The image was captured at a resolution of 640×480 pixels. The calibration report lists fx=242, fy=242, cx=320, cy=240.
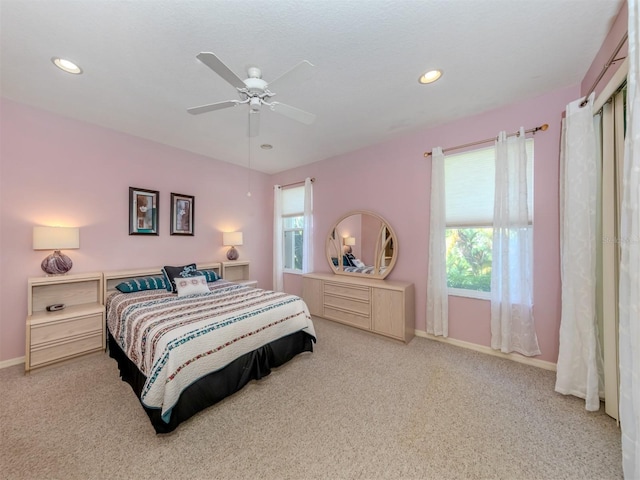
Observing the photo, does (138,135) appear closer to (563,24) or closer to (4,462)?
(4,462)

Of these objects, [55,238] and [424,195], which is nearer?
[55,238]

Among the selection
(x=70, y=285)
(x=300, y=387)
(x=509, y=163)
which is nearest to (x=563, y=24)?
(x=509, y=163)

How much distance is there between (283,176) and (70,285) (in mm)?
3592

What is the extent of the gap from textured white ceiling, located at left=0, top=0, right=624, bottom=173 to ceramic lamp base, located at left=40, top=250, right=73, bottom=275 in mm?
1632

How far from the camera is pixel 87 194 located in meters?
3.00

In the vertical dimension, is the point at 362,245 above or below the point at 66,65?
below

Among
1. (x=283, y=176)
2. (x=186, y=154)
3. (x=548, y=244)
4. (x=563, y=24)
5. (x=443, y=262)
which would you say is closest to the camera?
(x=563, y=24)

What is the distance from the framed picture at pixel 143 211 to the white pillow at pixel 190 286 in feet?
3.30

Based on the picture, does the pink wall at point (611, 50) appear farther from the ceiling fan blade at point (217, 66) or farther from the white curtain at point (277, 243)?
the white curtain at point (277, 243)

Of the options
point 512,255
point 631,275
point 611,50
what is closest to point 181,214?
point 512,255

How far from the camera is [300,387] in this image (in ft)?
7.21

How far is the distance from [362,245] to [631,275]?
2.84 meters

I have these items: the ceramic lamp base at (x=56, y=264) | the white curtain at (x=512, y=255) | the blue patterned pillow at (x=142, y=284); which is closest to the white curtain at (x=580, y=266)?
the white curtain at (x=512, y=255)

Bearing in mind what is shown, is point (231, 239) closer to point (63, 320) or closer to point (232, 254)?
point (232, 254)
